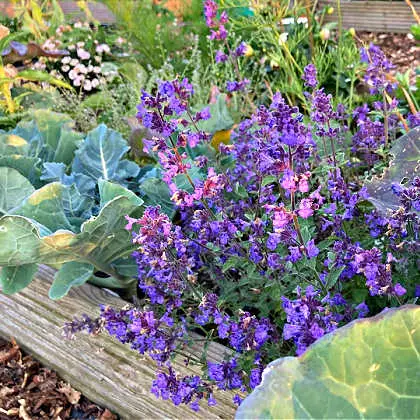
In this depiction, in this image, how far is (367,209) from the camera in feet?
5.92

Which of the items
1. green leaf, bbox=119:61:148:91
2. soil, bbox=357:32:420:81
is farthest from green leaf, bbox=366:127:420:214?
soil, bbox=357:32:420:81

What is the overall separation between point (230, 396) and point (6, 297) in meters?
1.05

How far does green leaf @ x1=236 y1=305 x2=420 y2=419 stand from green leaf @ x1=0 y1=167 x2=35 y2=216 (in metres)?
1.39

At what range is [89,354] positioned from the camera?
6.39 ft

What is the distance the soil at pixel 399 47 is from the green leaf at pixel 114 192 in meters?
2.52

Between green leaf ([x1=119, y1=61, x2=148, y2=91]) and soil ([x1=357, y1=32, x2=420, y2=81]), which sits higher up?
green leaf ([x1=119, y1=61, x2=148, y2=91])

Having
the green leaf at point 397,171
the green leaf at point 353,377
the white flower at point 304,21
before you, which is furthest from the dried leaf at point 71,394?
the white flower at point 304,21

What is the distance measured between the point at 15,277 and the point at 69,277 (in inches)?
7.2

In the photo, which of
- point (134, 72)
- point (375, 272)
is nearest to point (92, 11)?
point (134, 72)

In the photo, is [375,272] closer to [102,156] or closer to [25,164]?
[102,156]

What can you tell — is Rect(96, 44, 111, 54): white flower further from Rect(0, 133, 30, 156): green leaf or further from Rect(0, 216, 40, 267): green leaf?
Result: Rect(0, 216, 40, 267): green leaf

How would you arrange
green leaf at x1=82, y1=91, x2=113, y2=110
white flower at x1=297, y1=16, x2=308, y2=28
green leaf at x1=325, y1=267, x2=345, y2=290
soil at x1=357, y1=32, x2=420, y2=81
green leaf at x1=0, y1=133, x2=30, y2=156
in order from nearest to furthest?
green leaf at x1=325, y1=267, x2=345, y2=290
green leaf at x1=0, y1=133, x2=30, y2=156
white flower at x1=297, y1=16, x2=308, y2=28
green leaf at x1=82, y1=91, x2=113, y2=110
soil at x1=357, y1=32, x2=420, y2=81

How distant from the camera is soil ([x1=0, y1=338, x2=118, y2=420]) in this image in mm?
2072

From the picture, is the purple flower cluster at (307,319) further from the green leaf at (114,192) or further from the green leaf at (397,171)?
the green leaf at (114,192)
